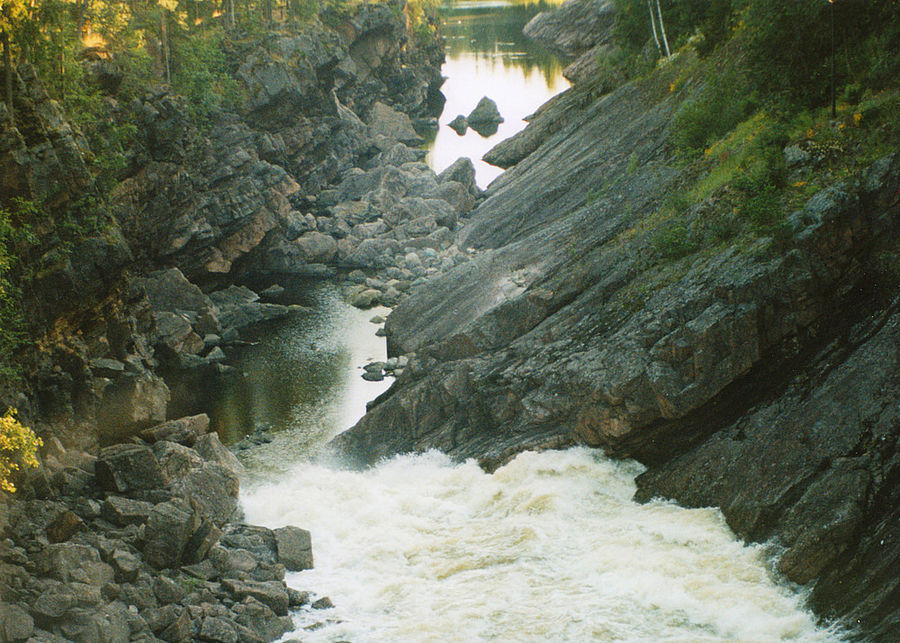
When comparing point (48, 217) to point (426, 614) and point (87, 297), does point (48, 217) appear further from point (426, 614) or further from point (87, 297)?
point (426, 614)

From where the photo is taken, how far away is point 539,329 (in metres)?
37.4

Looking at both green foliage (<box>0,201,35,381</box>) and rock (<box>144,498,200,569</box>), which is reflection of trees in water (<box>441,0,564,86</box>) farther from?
rock (<box>144,498,200,569</box>)

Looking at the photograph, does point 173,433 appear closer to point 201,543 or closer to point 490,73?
point 201,543

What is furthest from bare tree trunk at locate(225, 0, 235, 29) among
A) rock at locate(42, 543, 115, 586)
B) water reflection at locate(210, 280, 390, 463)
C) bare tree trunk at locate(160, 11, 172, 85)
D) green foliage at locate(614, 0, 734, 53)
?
rock at locate(42, 543, 115, 586)

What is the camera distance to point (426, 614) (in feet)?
83.5

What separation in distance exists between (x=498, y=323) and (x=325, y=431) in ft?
32.5

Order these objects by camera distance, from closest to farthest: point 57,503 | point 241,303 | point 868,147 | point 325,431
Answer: point 57,503
point 868,147
point 325,431
point 241,303

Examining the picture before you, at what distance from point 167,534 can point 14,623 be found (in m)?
5.93

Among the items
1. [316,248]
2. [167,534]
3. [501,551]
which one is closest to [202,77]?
[316,248]

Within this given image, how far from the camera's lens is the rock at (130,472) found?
2978 cm

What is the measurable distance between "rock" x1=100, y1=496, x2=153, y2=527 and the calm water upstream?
511cm

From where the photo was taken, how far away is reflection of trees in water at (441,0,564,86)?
13012 cm

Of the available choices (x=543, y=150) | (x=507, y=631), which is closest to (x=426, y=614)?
(x=507, y=631)

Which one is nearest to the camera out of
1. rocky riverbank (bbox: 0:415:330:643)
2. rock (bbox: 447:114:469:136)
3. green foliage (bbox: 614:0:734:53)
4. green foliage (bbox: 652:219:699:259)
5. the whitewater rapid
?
rocky riverbank (bbox: 0:415:330:643)
